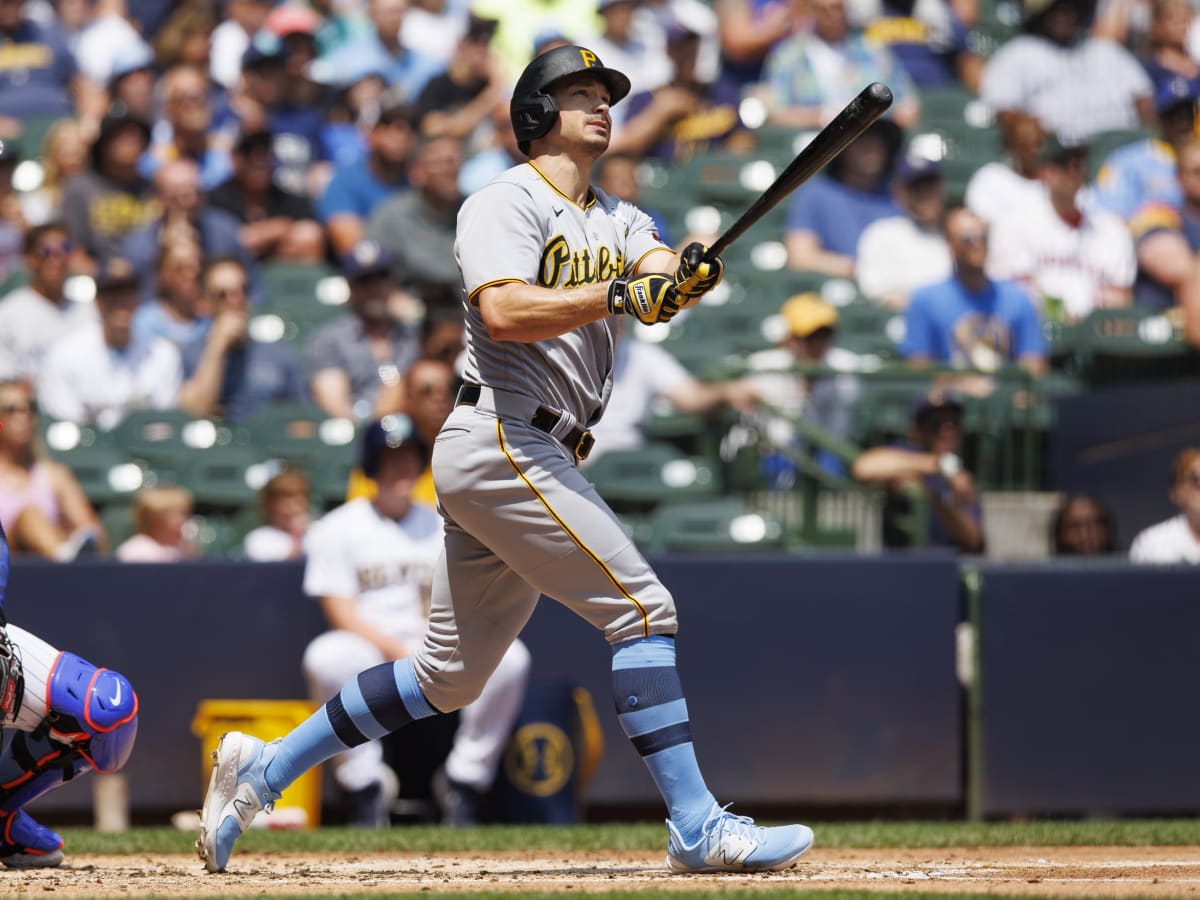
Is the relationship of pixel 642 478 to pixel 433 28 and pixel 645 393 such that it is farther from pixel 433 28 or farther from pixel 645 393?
pixel 433 28

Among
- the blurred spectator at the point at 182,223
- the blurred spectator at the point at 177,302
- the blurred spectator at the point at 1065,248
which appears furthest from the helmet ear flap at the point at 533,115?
the blurred spectator at the point at 1065,248

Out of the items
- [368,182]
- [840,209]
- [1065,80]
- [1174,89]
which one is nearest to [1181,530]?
[840,209]

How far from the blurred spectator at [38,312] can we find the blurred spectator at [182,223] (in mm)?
583

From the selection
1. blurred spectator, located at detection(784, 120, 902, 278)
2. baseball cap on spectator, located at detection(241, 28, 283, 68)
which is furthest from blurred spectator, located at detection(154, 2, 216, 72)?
blurred spectator, located at detection(784, 120, 902, 278)

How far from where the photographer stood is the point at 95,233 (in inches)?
389

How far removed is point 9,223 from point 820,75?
202 inches

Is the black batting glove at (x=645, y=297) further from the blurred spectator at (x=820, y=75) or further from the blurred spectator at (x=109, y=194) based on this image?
the blurred spectator at (x=820, y=75)

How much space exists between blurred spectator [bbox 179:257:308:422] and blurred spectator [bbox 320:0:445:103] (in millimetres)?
3305

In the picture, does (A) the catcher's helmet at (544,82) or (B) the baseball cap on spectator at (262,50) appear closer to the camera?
(A) the catcher's helmet at (544,82)

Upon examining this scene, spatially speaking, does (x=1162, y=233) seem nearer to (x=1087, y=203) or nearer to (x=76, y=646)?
(x=1087, y=203)

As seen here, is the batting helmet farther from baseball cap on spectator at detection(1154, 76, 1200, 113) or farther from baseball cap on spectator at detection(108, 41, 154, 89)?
baseball cap on spectator at detection(1154, 76, 1200, 113)

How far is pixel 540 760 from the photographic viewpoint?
664cm

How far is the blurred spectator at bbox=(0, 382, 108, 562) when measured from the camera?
736 cm

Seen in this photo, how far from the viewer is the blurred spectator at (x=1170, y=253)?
981 centimetres
